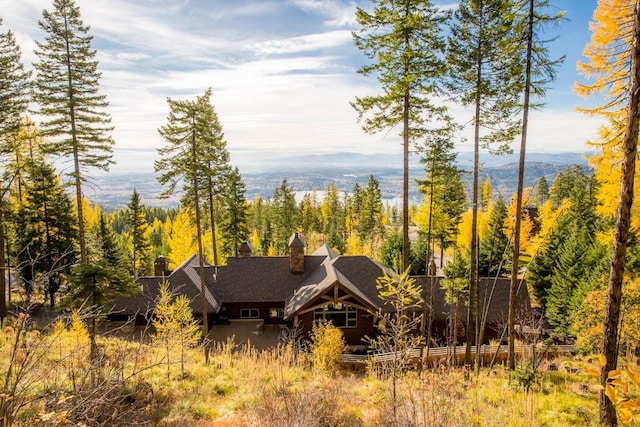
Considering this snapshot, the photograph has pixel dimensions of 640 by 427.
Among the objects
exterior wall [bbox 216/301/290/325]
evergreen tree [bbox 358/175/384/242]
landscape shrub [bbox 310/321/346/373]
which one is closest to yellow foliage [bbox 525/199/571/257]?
landscape shrub [bbox 310/321/346/373]

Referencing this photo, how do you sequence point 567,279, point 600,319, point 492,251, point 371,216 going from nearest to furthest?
point 600,319 < point 567,279 < point 492,251 < point 371,216

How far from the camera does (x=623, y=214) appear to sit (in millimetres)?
8086

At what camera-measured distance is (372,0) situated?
12.9m

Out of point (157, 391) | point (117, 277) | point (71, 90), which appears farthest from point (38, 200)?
point (157, 391)

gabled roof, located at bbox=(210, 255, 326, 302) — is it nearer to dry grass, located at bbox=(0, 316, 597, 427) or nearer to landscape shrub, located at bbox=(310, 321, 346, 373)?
landscape shrub, located at bbox=(310, 321, 346, 373)

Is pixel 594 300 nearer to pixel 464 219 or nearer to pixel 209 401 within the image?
pixel 209 401

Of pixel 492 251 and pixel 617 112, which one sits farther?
pixel 492 251

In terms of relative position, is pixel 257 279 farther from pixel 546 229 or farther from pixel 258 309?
pixel 546 229

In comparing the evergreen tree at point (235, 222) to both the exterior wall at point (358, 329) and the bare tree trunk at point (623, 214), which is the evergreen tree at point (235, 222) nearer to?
the exterior wall at point (358, 329)

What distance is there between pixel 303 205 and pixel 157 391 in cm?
5478

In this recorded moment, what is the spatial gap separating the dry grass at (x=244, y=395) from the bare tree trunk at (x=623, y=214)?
1200 mm

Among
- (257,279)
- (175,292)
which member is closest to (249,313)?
(257,279)

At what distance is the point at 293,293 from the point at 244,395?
56.7 feet

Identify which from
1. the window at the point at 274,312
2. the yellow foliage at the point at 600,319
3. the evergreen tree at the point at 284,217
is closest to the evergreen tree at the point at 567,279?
the yellow foliage at the point at 600,319
